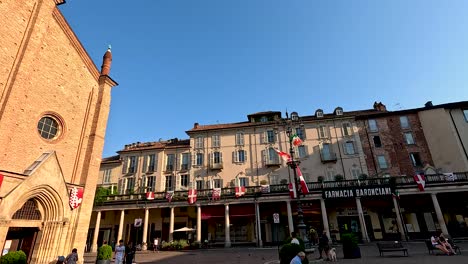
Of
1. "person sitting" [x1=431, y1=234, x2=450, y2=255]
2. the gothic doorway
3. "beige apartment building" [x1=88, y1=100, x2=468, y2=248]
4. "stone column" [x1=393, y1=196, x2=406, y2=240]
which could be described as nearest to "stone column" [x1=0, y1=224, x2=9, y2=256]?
the gothic doorway

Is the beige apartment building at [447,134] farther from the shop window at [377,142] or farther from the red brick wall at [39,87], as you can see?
the red brick wall at [39,87]

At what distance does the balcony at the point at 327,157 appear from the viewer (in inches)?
1158

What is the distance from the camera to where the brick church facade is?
1163 cm

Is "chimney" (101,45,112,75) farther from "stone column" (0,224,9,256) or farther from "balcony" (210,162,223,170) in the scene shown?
"balcony" (210,162,223,170)

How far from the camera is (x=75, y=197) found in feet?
46.2

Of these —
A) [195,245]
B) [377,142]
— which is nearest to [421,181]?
[377,142]

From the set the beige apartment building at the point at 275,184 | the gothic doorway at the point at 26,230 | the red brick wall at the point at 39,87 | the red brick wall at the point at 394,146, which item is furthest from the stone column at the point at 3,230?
the red brick wall at the point at 394,146

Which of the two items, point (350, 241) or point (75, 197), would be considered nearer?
point (350, 241)

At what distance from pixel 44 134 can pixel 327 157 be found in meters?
27.5

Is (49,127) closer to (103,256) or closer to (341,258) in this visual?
(103,256)

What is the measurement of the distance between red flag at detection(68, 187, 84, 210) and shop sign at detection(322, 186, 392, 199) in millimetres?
21060

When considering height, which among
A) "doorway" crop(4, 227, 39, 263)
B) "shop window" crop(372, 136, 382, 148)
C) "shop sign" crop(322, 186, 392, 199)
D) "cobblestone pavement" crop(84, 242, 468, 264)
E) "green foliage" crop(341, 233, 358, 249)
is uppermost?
"shop window" crop(372, 136, 382, 148)

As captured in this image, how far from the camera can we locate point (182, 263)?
14.4m

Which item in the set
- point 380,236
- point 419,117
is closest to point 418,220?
point 380,236
